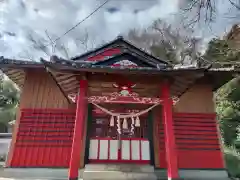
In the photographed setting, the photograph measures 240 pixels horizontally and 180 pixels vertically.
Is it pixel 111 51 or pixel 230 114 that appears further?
pixel 230 114

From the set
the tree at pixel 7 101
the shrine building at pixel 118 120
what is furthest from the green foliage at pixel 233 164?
the tree at pixel 7 101

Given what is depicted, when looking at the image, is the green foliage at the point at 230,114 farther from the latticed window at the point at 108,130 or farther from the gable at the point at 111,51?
the latticed window at the point at 108,130

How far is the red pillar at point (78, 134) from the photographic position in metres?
5.11

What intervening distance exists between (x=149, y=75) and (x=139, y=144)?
2942mm

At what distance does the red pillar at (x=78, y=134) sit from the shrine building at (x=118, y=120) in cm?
6

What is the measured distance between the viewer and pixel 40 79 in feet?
28.2

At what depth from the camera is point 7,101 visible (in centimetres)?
2245

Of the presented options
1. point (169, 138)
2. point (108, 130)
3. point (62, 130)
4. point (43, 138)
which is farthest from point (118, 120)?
point (43, 138)

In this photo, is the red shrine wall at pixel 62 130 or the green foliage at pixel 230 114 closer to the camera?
the red shrine wall at pixel 62 130

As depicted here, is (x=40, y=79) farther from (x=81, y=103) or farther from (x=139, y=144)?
(x=139, y=144)

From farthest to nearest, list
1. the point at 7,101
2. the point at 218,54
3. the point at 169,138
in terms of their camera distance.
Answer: the point at 7,101 < the point at 218,54 < the point at 169,138

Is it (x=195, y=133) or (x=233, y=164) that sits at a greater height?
(x=195, y=133)

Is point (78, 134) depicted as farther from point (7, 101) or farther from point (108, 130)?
point (7, 101)

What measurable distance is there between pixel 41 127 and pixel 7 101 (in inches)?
679
